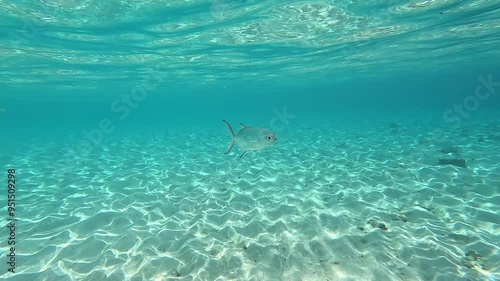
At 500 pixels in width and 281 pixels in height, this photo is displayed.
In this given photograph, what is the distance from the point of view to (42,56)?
19.8 metres

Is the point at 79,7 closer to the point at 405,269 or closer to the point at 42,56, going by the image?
the point at 42,56

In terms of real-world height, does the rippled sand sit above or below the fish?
below

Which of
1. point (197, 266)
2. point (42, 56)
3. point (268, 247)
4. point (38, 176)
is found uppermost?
point (42, 56)

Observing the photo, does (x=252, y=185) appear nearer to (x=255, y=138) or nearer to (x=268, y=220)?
(x=268, y=220)

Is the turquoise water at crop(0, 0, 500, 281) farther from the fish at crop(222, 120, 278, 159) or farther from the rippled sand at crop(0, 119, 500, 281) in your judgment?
the fish at crop(222, 120, 278, 159)

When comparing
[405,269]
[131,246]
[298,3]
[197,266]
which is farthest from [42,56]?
[405,269]

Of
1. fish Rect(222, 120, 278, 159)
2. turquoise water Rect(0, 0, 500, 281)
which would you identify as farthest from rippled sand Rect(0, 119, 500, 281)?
fish Rect(222, 120, 278, 159)

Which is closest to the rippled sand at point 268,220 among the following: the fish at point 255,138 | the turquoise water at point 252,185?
the turquoise water at point 252,185

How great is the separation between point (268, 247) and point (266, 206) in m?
2.23

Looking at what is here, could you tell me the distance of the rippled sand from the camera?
17.1 feet

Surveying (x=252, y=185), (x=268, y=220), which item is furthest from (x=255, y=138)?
(x=252, y=185)

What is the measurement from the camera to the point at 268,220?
7160 mm

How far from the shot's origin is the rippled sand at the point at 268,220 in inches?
205

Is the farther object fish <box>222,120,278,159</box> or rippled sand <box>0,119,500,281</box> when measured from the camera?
rippled sand <box>0,119,500,281</box>
